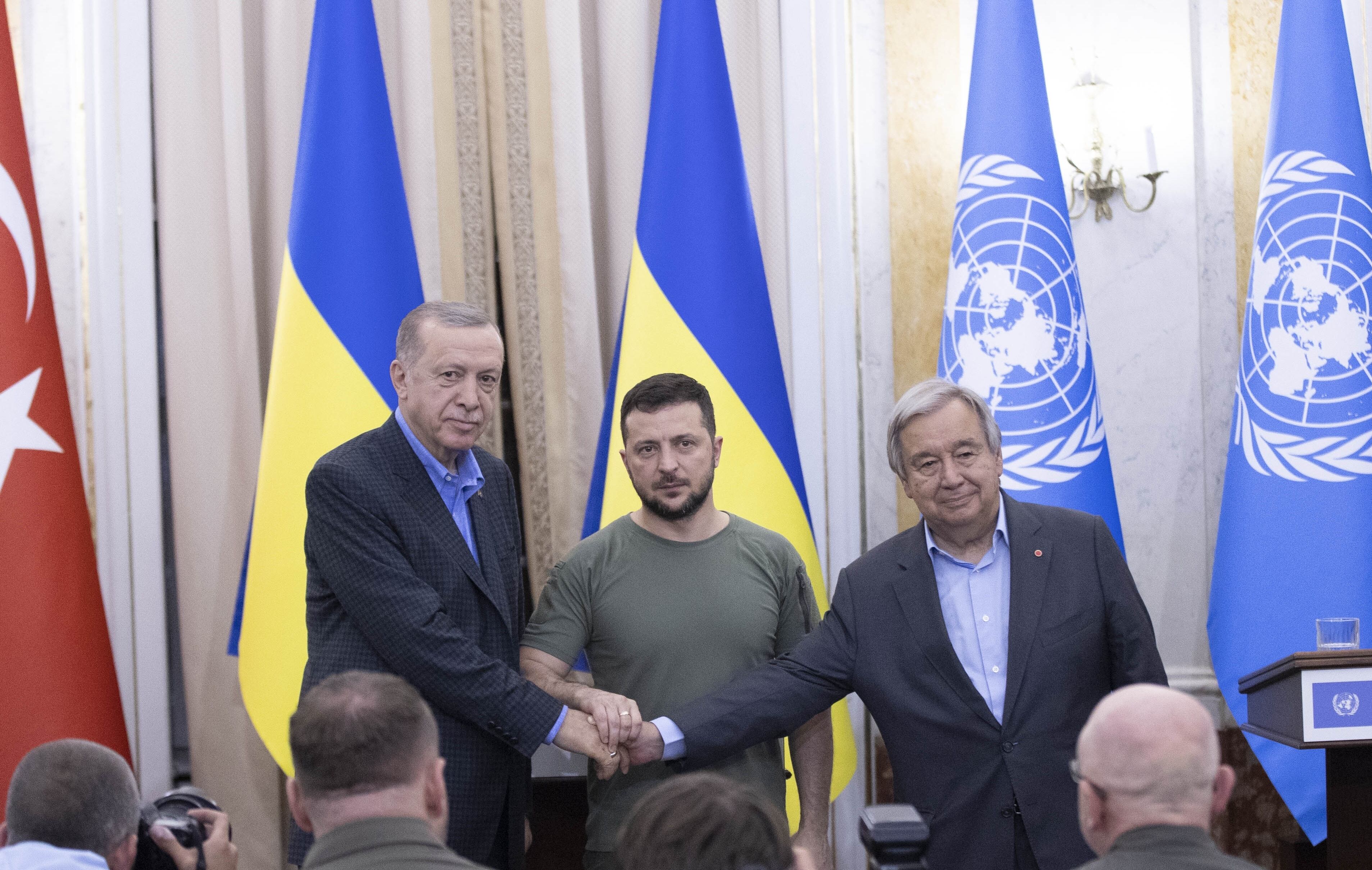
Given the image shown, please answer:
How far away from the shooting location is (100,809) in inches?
76.5

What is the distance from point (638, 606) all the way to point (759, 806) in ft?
4.54

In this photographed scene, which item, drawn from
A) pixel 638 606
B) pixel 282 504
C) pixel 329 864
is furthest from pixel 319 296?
pixel 329 864

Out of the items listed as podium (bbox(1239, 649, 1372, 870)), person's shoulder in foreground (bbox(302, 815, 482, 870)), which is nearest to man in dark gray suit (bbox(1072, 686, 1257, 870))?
person's shoulder in foreground (bbox(302, 815, 482, 870))

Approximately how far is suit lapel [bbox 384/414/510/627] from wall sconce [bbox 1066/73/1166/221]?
251 centimetres

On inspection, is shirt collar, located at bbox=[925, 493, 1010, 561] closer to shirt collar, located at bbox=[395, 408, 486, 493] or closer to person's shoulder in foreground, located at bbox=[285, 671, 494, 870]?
shirt collar, located at bbox=[395, 408, 486, 493]

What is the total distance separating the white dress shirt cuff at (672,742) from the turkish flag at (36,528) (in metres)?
1.71

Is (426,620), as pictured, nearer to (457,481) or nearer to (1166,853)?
(457,481)

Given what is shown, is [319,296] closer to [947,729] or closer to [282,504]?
[282,504]

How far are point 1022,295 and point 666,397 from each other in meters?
1.37

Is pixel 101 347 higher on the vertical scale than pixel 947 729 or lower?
higher

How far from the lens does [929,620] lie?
2.69 meters

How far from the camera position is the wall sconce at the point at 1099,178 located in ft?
14.0

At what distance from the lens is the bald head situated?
1577 millimetres

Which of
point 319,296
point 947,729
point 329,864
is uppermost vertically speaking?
A: point 319,296
